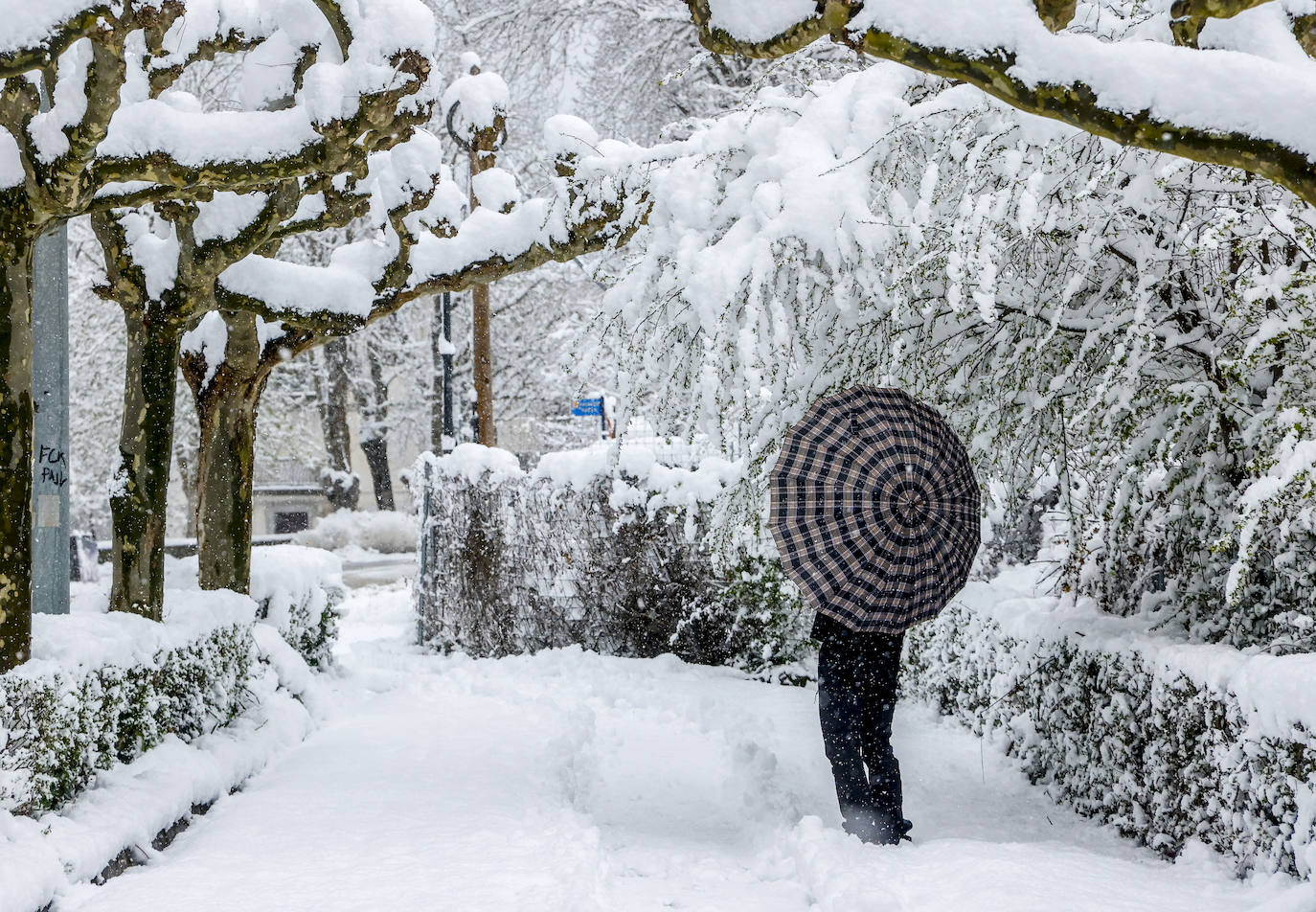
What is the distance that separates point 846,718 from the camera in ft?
15.6

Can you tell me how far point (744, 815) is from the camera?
5625 millimetres

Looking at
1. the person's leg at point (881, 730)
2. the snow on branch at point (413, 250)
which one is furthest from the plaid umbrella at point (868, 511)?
the snow on branch at point (413, 250)

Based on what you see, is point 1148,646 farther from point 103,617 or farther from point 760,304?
point 103,617

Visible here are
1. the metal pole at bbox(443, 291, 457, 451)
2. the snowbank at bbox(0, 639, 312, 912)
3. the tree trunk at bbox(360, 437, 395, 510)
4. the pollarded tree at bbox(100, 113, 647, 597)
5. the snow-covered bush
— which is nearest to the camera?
the snowbank at bbox(0, 639, 312, 912)

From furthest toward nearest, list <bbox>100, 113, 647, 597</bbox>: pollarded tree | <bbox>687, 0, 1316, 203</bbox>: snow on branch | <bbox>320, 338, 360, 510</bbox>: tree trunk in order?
<bbox>320, 338, 360, 510</bbox>: tree trunk
<bbox>100, 113, 647, 597</bbox>: pollarded tree
<bbox>687, 0, 1316, 203</bbox>: snow on branch

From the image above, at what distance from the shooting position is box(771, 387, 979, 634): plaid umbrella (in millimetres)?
4578

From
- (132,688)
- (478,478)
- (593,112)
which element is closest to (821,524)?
(132,688)

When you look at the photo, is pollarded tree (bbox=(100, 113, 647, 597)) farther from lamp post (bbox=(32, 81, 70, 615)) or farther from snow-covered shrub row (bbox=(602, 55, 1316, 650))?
snow-covered shrub row (bbox=(602, 55, 1316, 650))

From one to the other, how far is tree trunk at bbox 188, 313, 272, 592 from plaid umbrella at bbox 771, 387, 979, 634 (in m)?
4.59

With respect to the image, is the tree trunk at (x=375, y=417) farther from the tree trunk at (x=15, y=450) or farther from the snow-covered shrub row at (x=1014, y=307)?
the snow-covered shrub row at (x=1014, y=307)

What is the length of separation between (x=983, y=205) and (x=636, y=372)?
1930mm

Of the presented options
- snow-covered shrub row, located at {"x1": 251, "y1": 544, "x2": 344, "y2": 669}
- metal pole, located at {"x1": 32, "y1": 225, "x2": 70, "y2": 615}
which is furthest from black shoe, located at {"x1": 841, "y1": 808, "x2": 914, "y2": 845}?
snow-covered shrub row, located at {"x1": 251, "y1": 544, "x2": 344, "y2": 669}

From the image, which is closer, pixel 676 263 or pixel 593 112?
pixel 676 263

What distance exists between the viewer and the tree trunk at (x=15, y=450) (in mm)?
A: 4836
